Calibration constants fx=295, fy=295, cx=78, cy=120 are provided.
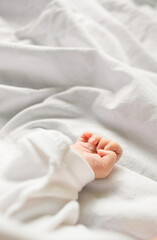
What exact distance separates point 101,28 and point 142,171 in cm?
55

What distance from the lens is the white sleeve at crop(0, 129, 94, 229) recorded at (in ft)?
1.51

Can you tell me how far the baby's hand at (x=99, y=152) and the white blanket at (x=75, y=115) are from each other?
0.03 metres

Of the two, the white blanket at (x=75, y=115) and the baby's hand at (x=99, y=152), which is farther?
the baby's hand at (x=99, y=152)

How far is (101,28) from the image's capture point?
100cm

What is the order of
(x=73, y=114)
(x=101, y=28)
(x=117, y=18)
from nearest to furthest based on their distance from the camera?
(x=73, y=114) < (x=101, y=28) < (x=117, y=18)

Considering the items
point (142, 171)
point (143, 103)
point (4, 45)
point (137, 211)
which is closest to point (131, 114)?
point (143, 103)

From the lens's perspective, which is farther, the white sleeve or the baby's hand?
the baby's hand

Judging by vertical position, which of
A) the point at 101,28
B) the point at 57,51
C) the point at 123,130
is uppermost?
the point at 101,28

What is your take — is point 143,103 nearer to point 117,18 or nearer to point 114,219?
point 114,219

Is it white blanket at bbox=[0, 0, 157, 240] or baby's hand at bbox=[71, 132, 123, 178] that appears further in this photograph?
baby's hand at bbox=[71, 132, 123, 178]

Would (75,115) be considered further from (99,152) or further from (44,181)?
(44,181)

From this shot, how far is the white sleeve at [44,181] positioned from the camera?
0.46m

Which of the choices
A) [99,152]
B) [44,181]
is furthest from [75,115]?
[44,181]

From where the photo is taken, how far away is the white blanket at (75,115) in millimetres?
485
